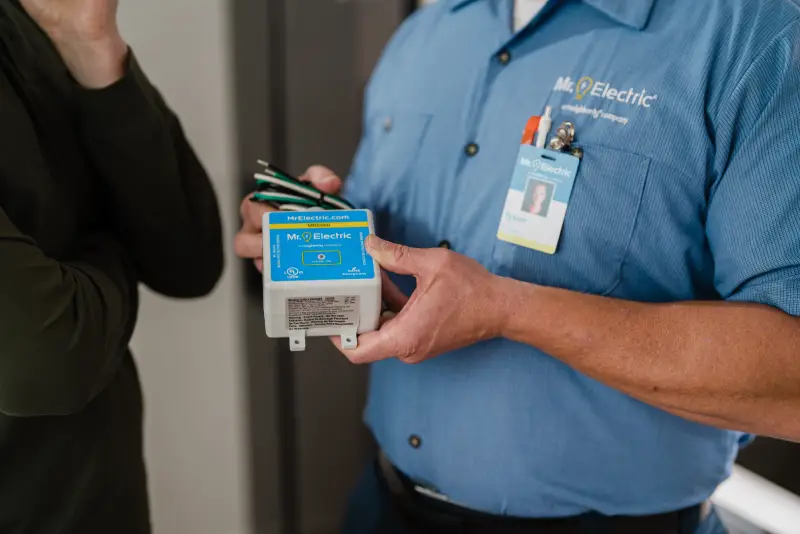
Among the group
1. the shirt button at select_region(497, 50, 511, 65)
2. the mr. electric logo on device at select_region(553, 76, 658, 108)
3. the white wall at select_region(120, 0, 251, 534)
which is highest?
the shirt button at select_region(497, 50, 511, 65)

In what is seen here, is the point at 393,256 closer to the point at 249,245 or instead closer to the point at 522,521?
the point at 249,245

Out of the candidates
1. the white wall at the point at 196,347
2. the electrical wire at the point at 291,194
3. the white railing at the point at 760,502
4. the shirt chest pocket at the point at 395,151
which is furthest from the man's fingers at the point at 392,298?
the white wall at the point at 196,347

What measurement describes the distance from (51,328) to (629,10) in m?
0.74

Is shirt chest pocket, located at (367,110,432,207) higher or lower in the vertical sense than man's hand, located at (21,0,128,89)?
lower

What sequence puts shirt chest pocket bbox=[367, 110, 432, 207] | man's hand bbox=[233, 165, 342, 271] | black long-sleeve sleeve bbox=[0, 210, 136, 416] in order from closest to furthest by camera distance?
black long-sleeve sleeve bbox=[0, 210, 136, 416] → man's hand bbox=[233, 165, 342, 271] → shirt chest pocket bbox=[367, 110, 432, 207]

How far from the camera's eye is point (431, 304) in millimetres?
732

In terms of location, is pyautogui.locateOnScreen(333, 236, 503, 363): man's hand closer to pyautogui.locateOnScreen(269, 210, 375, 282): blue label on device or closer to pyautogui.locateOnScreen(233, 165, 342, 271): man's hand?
pyautogui.locateOnScreen(269, 210, 375, 282): blue label on device

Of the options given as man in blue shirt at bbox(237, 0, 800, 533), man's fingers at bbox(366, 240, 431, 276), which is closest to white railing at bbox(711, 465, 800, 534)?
man in blue shirt at bbox(237, 0, 800, 533)

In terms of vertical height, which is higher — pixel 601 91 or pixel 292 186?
pixel 601 91

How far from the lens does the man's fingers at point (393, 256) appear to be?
71cm

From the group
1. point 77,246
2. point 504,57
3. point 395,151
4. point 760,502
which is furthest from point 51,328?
point 760,502

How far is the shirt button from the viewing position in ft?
2.97

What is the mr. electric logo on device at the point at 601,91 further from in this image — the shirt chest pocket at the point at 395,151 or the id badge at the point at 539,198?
the shirt chest pocket at the point at 395,151

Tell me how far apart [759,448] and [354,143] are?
1039 mm
